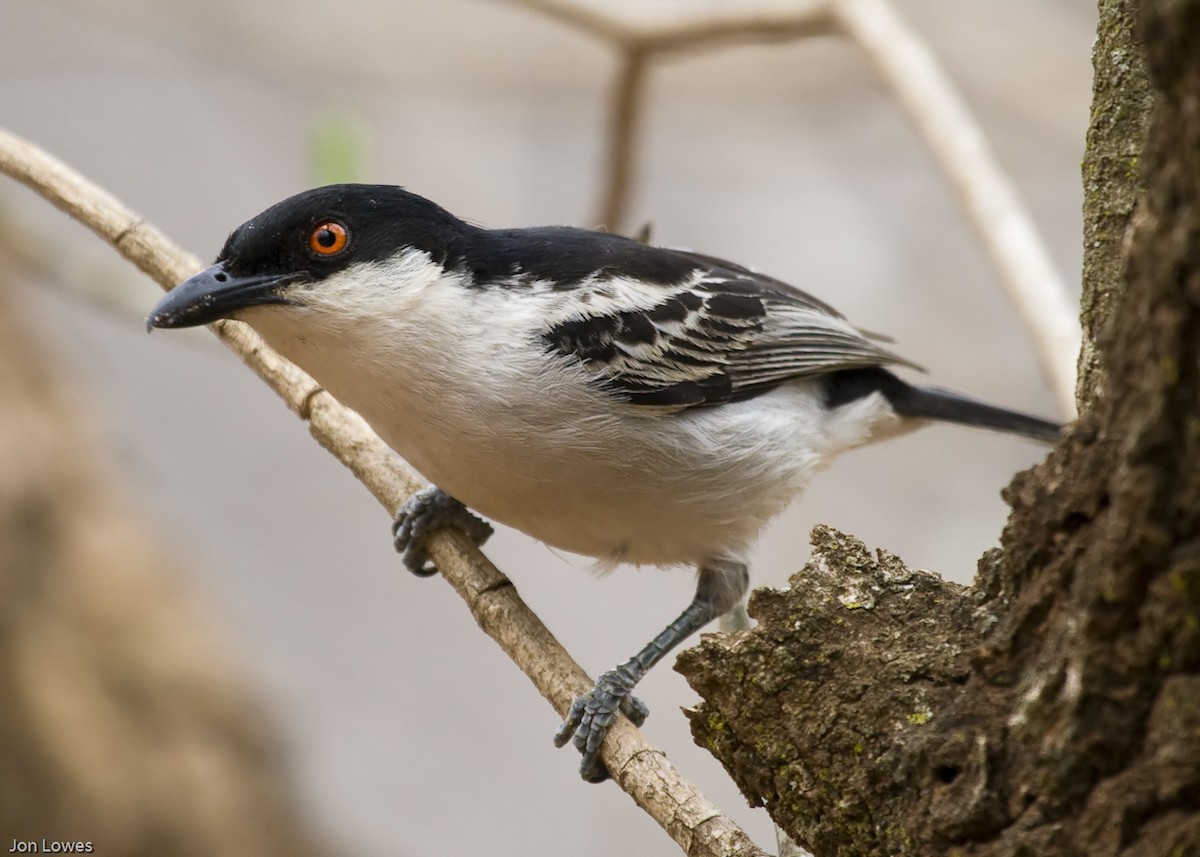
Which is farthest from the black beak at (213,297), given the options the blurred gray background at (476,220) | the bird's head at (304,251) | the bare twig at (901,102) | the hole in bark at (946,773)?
the bare twig at (901,102)

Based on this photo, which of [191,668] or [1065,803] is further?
[191,668]

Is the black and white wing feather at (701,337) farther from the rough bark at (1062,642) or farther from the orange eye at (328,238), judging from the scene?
the rough bark at (1062,642)

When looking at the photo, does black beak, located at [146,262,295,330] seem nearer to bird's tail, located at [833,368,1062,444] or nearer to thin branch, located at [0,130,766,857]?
thin branch, located at [0,130,766,857]

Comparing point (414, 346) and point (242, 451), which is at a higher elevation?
point (242, 451)

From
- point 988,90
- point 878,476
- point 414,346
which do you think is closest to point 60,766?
point 414,346

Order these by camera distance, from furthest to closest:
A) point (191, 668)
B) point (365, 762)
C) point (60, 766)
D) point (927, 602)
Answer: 1. point (365, 762)
2. point (191, 668)
3. point (60, 766)
4. point (927, 602)

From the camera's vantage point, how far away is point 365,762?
10391 mm

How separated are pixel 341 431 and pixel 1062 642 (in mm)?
2575

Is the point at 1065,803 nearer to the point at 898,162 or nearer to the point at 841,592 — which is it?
the point at 841,592

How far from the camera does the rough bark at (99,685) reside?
625cm

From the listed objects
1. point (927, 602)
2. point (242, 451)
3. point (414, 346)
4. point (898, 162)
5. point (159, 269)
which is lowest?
point (927, 602)

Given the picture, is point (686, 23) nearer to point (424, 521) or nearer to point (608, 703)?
point (424, 521)

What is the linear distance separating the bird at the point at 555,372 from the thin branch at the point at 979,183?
0.68 metres

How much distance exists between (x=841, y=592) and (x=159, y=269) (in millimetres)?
2479
